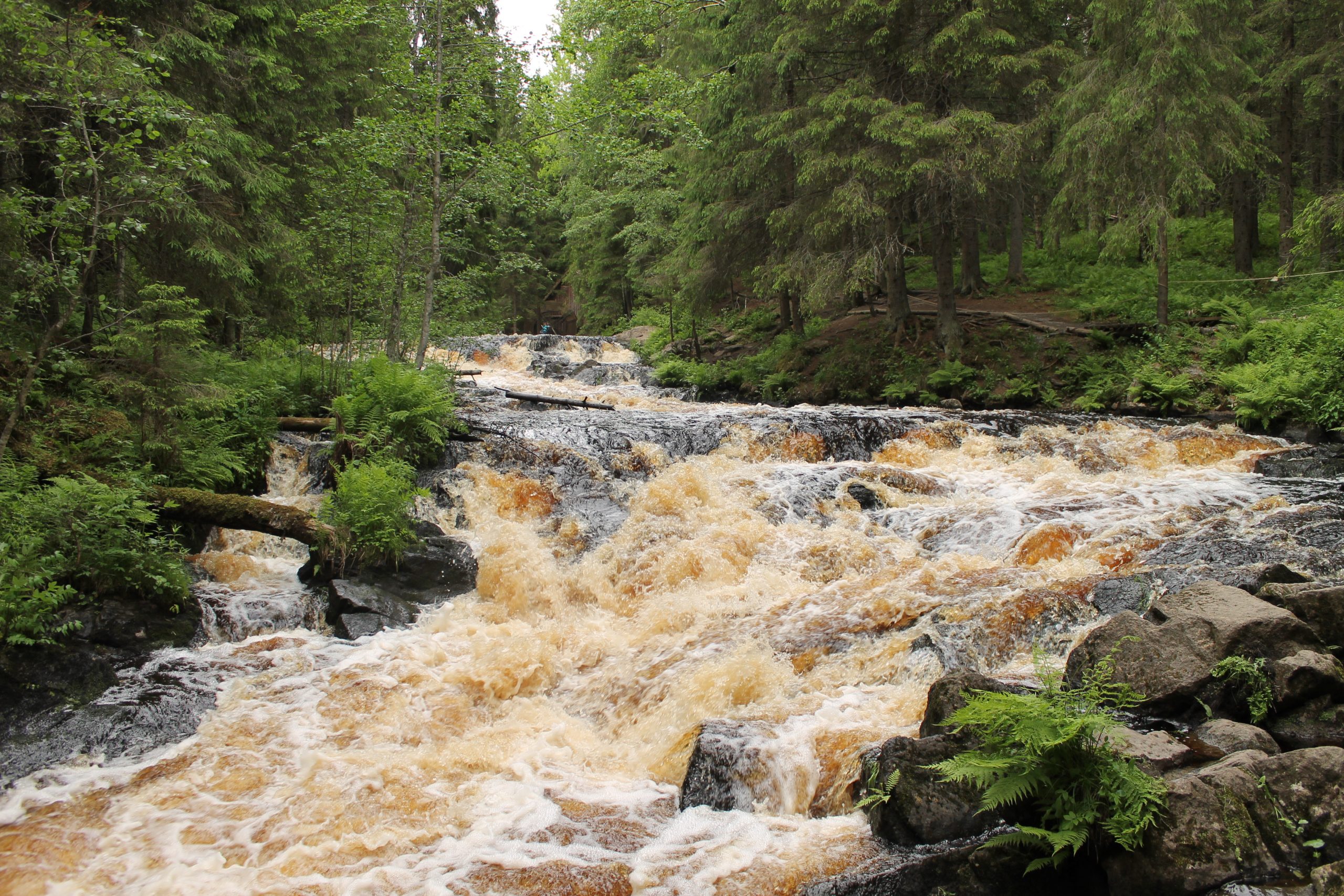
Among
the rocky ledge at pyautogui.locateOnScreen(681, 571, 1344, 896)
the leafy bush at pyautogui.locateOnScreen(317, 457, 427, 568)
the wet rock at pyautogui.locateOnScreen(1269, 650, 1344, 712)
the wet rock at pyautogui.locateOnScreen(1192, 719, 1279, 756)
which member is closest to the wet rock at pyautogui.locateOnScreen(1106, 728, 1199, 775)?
the rocky ledge at pyautogui.locateOnScreen(681, 571, 1344, 896)

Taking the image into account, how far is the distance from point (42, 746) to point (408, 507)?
4781 mm

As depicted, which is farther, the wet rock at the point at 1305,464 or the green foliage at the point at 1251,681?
the wet rock at the point at 1305,464

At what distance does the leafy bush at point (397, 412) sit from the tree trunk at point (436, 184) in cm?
232

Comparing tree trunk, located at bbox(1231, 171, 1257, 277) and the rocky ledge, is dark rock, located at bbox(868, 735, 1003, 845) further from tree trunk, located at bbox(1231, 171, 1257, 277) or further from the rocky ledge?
tree trunk, located at bbox(1231, 171, 1257, 277)

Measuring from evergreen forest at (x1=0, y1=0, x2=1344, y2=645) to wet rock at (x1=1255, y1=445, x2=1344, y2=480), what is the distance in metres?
1.32

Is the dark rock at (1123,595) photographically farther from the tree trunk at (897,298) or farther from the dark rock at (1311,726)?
the tree trunk at (897,298)

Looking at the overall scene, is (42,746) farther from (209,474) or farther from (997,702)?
(997,702)

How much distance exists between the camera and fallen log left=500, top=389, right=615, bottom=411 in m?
15.7

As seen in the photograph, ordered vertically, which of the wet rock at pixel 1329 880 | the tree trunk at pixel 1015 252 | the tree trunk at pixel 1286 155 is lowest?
the wet rock at pixel 1329 880

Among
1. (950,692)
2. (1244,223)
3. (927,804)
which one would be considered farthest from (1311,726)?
(1244,223)

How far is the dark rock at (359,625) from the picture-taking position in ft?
23.3

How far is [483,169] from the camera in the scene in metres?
13.7

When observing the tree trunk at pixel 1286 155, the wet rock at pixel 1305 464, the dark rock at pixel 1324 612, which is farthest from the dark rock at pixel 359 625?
the tree trunk at pixel 1286 155

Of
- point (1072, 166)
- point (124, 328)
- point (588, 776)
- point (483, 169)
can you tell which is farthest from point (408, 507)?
point (1072, 166)
